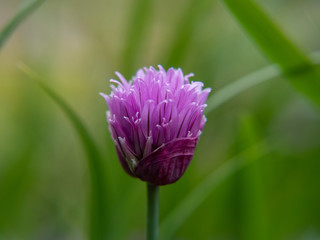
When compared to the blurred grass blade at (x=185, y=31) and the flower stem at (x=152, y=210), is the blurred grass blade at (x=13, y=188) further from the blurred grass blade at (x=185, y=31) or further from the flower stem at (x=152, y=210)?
the flower stem at (x=152, y=210)

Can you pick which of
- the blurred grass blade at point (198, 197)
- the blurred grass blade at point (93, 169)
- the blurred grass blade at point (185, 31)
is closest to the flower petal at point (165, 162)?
the blurred grass blade at point (93, 169)

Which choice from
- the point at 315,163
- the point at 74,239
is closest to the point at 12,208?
the point at 74,239

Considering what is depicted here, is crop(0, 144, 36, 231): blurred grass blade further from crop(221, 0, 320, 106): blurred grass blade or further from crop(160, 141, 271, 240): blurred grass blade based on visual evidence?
crop(221, 0, 320, 106): blurred grass blade

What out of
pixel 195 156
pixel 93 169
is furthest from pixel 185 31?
pixel 93 169

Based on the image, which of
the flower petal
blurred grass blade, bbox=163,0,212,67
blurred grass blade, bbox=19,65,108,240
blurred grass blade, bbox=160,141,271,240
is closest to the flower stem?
the flower petal

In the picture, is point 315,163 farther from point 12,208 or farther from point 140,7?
point 12,208

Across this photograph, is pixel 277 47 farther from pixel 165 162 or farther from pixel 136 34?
pixel 136 34

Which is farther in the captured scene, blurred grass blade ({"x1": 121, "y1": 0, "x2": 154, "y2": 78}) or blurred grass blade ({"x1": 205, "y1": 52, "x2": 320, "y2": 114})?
blurred grass blade ({"x1": 121, "y1": 0, "x2": 154, "y2": 78})
